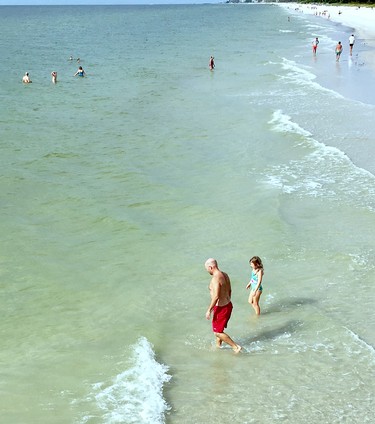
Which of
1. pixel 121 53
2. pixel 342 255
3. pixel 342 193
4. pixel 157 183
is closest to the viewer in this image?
pixel 342 255

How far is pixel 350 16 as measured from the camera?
112 m

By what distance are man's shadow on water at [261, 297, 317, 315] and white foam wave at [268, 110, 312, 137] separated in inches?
508

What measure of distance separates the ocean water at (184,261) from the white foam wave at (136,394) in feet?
0.08

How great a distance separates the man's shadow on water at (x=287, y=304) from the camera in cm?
1045

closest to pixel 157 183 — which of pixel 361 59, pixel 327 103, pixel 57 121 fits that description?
pixel 57 121

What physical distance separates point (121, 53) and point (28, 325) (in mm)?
54965

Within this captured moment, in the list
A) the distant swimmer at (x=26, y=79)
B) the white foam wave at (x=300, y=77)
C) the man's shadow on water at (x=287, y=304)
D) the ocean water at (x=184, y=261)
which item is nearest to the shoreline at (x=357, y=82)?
the ocean water at (x=184, y=261)

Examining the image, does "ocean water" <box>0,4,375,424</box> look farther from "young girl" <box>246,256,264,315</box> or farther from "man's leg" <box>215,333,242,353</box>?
"young girl" <box>246,256,264,315</box>

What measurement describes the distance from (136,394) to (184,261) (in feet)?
15.3

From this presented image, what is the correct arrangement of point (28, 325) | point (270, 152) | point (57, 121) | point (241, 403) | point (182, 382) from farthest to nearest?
point (57, 121), point (270, 152), point (28, 325), point (182, 382), point (241, 403)

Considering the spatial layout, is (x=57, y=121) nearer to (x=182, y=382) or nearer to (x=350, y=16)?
(x=182, y=382)

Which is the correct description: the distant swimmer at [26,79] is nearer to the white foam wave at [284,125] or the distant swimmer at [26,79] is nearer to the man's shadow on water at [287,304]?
the white foam wave at [284,125]

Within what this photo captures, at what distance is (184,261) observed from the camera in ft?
41.1

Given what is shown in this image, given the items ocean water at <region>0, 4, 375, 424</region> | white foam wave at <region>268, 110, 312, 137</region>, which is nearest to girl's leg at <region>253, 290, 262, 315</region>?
ocean water at <region>0, 4, 375, 424</region>
